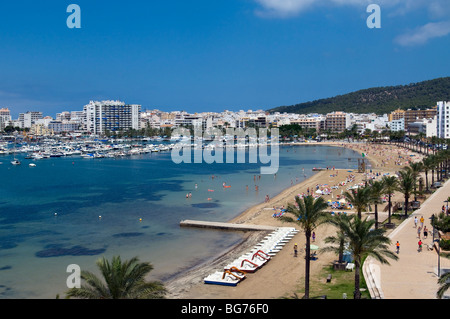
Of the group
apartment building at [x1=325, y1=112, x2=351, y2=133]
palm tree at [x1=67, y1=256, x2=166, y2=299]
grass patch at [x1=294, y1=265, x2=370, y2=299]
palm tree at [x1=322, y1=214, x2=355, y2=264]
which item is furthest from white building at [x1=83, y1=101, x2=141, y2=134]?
palm tree at [x1=67, y1=256, x2=166, y2=299]

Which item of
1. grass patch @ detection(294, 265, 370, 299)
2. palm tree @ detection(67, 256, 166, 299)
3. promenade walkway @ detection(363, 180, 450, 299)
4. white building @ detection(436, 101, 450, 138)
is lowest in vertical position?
grass patch @ detection(294, 265, 370, 299)

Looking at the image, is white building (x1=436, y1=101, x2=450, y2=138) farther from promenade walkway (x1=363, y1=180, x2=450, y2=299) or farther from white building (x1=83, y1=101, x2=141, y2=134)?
white building (x1=83, y1=101, x2=141, y2=134)

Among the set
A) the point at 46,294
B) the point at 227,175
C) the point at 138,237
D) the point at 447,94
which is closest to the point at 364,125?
the point at 447,94

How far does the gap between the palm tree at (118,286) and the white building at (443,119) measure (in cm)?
9584

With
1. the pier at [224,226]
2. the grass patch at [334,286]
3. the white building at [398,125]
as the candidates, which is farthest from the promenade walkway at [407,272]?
the white building at [398,125]

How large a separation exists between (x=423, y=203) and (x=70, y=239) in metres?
23.4

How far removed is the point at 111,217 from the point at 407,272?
72.3 ft

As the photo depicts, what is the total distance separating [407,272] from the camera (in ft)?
53.4

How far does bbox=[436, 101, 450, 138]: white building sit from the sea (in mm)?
47318

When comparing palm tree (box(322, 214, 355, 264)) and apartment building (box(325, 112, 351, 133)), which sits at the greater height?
apartment building (box(325, 112, 351, 133))

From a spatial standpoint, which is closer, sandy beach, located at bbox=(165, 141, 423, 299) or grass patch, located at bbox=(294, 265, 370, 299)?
grass patch, located at bbox=(294, 265, 370, 299)

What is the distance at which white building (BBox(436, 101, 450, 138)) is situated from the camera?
9312 centimetres

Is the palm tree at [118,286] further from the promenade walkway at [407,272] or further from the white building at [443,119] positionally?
the white building at [443,119]

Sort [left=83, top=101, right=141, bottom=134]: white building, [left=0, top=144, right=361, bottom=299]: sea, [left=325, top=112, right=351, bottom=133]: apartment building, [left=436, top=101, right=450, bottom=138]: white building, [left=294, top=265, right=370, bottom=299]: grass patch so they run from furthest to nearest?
[left=83, top=101, right=141, bottom=134]: white building
[left=325, top=112, right=351, bottom=133]: apartment building
[left=436, top=101, right=450, bottom=138]: white building
[left=0, top=144, right=361, bottom=299]: sea
[left=294, top=265, right=370, bottom=299]: grass patch
